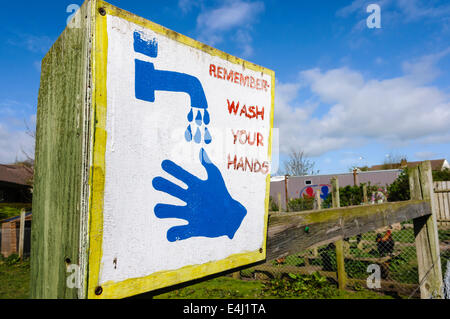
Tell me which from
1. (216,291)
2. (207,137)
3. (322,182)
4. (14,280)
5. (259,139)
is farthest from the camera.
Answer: (322,182)

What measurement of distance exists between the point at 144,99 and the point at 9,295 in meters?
6.73

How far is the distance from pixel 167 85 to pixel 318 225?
3.47ft

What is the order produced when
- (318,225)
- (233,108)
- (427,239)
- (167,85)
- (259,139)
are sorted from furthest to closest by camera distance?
(427,239) → (318,225) → (259,139) → (233,108) → (167,85)

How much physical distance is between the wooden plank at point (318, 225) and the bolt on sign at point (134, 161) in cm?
23

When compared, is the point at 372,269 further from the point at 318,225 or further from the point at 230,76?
the point at 230,76

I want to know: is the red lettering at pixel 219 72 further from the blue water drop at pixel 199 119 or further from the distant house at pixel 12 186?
the distant house at pixel 12 186

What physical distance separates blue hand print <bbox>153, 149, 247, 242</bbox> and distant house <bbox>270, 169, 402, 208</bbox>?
882 inches

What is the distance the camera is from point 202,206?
96 centimetres

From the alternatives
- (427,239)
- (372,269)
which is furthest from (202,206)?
(372,269)

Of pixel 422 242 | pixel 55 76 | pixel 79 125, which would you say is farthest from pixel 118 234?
pixel 422 242

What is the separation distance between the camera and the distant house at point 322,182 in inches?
927

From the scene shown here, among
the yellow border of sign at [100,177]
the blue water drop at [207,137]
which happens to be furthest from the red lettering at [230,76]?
the yellow border of sign at [100,177]

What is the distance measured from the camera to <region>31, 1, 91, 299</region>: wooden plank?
713mm
